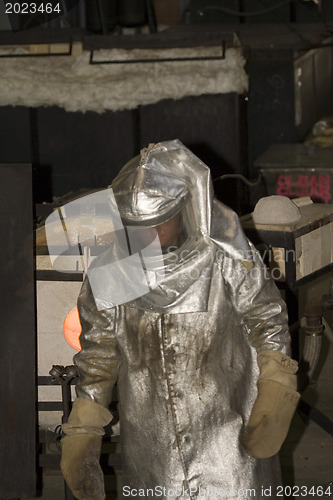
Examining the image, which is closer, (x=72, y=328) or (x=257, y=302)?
(x=257, y=302)

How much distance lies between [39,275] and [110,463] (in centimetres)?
115

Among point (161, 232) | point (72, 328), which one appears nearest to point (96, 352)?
point (161, 232)

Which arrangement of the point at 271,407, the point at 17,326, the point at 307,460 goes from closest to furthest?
the point at 271,407, the point at 17,326, the point at 307,460

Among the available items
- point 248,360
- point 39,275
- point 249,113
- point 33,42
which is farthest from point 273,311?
point 249,113

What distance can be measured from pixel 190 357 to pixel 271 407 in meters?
0.39

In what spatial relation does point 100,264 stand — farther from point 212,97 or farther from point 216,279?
point 212,97

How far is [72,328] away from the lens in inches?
195

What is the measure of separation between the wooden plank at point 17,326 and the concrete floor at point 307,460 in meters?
0.82

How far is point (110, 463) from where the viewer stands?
5.01m

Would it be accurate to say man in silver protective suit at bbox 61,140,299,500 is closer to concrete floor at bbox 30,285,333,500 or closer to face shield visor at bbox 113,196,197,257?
face shield visor at bbox 113,196,197,257

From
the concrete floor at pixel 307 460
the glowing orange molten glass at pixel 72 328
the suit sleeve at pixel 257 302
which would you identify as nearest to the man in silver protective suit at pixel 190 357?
the suit sleeve at pixel 257 302

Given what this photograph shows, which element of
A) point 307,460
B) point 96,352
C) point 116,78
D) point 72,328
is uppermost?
point 116,78

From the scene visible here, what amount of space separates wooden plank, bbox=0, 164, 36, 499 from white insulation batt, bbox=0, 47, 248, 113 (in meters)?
4.53

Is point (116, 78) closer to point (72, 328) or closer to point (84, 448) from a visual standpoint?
point (72, 328)
